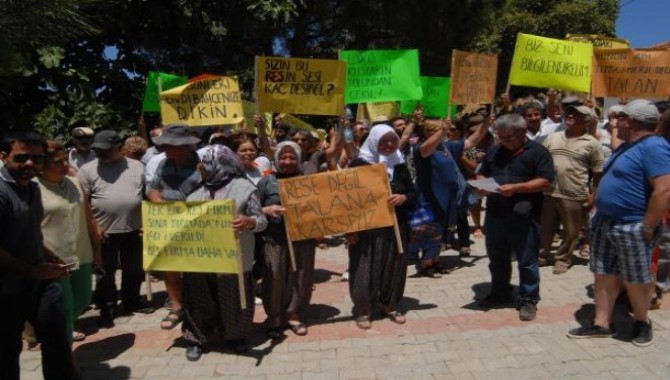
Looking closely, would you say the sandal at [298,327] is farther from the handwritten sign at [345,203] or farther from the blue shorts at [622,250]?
the blue shorts at [622,250]

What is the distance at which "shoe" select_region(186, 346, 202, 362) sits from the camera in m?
4.45

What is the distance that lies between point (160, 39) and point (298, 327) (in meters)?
6.53

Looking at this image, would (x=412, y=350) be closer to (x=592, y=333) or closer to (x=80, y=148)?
(x=592, y=333)

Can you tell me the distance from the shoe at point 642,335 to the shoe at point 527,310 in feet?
2.78

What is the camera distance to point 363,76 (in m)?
5.95

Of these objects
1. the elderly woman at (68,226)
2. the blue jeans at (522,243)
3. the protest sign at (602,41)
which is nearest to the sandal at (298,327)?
the elderly woman at (68,226)

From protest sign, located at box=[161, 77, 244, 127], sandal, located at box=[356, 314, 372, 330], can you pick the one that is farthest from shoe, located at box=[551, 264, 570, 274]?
protest sign, located at box=[161, 77, 244, 127]

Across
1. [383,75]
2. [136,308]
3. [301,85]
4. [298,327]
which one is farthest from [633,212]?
[136,308]

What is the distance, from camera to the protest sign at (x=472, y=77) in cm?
596

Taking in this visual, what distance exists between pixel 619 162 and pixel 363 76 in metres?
2.69

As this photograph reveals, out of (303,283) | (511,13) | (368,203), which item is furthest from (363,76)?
(511,13)

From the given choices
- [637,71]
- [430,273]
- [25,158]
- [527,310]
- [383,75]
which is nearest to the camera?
[25,158]

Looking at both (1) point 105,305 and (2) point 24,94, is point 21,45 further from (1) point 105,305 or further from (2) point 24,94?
(2) point 24,94

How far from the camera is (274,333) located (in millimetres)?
4863
